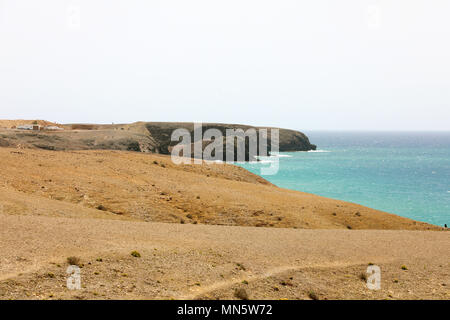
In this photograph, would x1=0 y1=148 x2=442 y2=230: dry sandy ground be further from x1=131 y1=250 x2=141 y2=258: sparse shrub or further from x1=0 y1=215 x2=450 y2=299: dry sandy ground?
x1=131 y1=250 x2=141 y2=258: sparse shrub

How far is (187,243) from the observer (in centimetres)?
1752

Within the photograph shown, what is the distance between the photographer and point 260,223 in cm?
2662

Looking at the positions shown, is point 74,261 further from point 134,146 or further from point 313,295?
point 134,146

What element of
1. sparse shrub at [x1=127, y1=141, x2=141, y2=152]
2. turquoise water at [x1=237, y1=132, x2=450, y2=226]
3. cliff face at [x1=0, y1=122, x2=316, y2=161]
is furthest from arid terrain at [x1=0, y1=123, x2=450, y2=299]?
sparse shrub at [x1=127, y1=141, x2=141, y2=152]

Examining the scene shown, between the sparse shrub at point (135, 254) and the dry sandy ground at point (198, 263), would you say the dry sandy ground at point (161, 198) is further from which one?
the sparse shrub at point (135, 254)

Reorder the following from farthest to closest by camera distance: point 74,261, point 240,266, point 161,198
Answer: point 161,198 → point 240,266 → point 74,261

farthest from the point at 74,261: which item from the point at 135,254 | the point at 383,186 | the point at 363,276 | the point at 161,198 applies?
the point at 383,186

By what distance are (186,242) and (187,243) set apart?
245 millimetres

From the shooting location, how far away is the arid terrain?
12.2m

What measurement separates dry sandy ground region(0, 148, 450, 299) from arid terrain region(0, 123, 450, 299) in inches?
2.6

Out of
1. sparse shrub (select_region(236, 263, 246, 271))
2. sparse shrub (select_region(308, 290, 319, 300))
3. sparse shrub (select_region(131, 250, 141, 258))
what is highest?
sparse shrub (select_region(131, 250, 141, 258))

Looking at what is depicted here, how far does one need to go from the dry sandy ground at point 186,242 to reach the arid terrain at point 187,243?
0.06 metres
